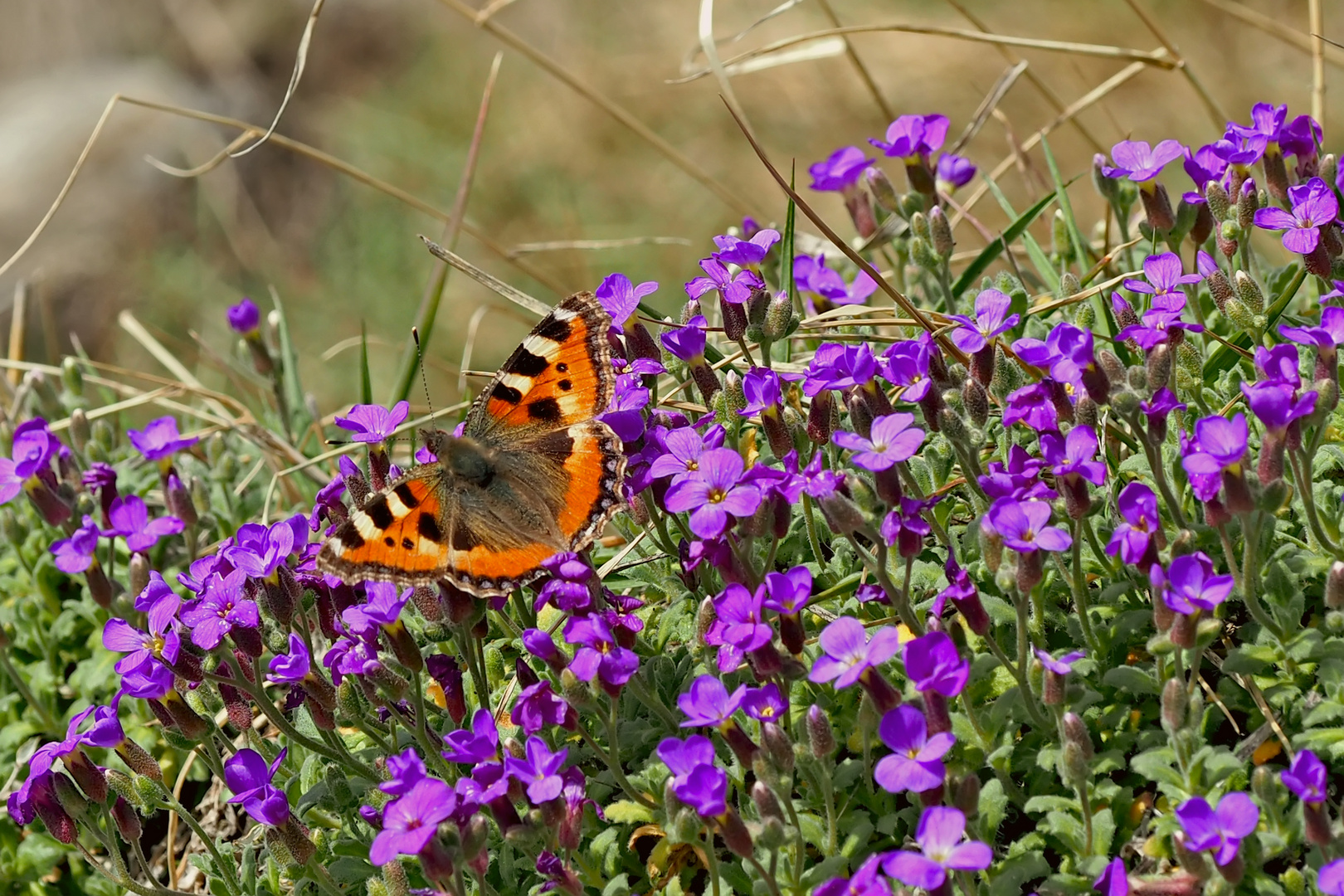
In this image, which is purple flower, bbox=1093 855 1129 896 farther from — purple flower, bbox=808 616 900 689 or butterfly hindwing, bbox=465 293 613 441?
butterfly hindwing, bbox=465 293 613 441

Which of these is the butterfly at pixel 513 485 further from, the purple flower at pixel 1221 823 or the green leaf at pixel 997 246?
the green leaf at pixel 997 246

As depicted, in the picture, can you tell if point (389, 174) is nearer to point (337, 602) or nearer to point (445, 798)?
→ point (337, 602)

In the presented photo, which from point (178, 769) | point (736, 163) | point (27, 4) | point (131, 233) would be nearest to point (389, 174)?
point (131, 233)

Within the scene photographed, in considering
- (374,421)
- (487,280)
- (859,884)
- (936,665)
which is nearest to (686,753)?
(859,884)

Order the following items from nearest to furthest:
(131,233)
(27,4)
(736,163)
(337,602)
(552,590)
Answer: (552,590) → (337,602) → (736,163) → (131,233) → (27,4)

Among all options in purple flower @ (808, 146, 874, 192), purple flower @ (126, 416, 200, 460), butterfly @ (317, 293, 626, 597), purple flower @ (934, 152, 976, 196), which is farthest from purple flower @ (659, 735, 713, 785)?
purple flower @ (934, 152, 976, 196)

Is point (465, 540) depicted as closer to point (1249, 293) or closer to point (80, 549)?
point (80, 549)
